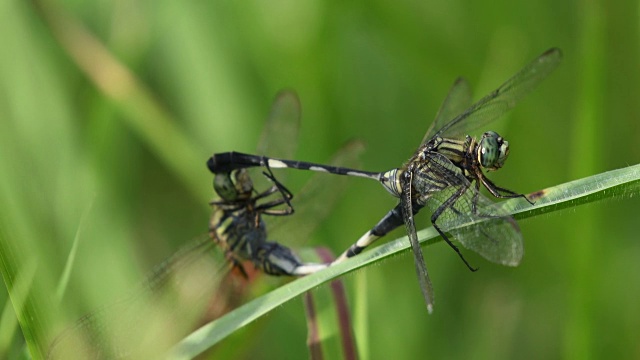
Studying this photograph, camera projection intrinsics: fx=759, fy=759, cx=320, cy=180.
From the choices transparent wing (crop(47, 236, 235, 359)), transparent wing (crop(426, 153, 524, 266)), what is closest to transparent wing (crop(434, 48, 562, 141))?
transparent wing (crop(426, 153, 524, 266))

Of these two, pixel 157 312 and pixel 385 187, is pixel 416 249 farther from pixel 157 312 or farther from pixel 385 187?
pixel 157 312

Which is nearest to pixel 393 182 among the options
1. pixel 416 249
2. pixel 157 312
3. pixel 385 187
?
pixel 385 187

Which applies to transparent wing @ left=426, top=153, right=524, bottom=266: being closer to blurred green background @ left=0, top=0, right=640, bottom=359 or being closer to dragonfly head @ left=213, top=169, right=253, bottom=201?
blurred green background @ left=0, top=0, right=640, bottom=359

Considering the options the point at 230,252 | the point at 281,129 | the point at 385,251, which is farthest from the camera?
the point at 281,129

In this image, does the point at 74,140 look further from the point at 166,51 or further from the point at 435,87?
the point at 435,87

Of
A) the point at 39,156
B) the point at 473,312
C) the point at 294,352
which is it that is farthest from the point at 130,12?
the point at 473,312
